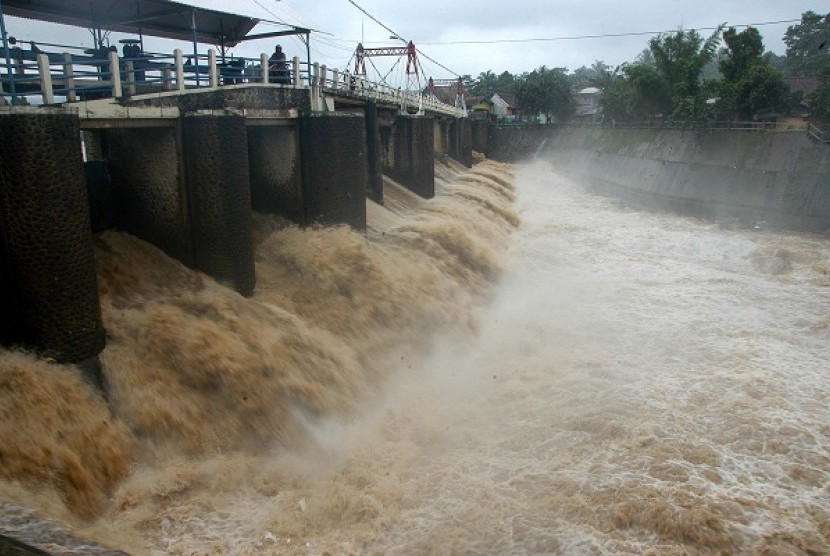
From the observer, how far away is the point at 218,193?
10.9m

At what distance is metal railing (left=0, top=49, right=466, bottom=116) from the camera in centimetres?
853

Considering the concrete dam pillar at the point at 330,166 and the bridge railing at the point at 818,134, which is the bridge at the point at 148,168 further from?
the bridge railing at the point at 818,134

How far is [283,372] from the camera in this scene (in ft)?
30.6

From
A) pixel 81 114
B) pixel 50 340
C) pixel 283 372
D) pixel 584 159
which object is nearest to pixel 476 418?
pixel 283 372

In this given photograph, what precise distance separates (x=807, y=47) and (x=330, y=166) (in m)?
85.1

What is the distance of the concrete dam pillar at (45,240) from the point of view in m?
7.50

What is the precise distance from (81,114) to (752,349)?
11740 millimetres

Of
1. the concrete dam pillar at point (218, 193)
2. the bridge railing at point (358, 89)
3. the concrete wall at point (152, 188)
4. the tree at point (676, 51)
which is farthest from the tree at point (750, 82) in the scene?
the concrete wall at point (152, 188)

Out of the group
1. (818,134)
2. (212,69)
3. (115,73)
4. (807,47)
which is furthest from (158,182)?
(807,47)

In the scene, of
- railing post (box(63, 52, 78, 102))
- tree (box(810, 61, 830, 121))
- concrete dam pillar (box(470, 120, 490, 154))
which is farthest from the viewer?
concrete dam pillar (box(470, 120, 490, 154))

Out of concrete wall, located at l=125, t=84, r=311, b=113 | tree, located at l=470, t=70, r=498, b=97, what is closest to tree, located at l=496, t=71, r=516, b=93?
tree, located at l=470, t=70, r=498, b=97

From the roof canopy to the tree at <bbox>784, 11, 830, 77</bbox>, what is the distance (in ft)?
193

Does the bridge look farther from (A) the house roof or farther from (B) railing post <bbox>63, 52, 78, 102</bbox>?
(A) the house roof

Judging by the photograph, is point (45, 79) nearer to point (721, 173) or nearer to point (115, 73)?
point (115, 73)
